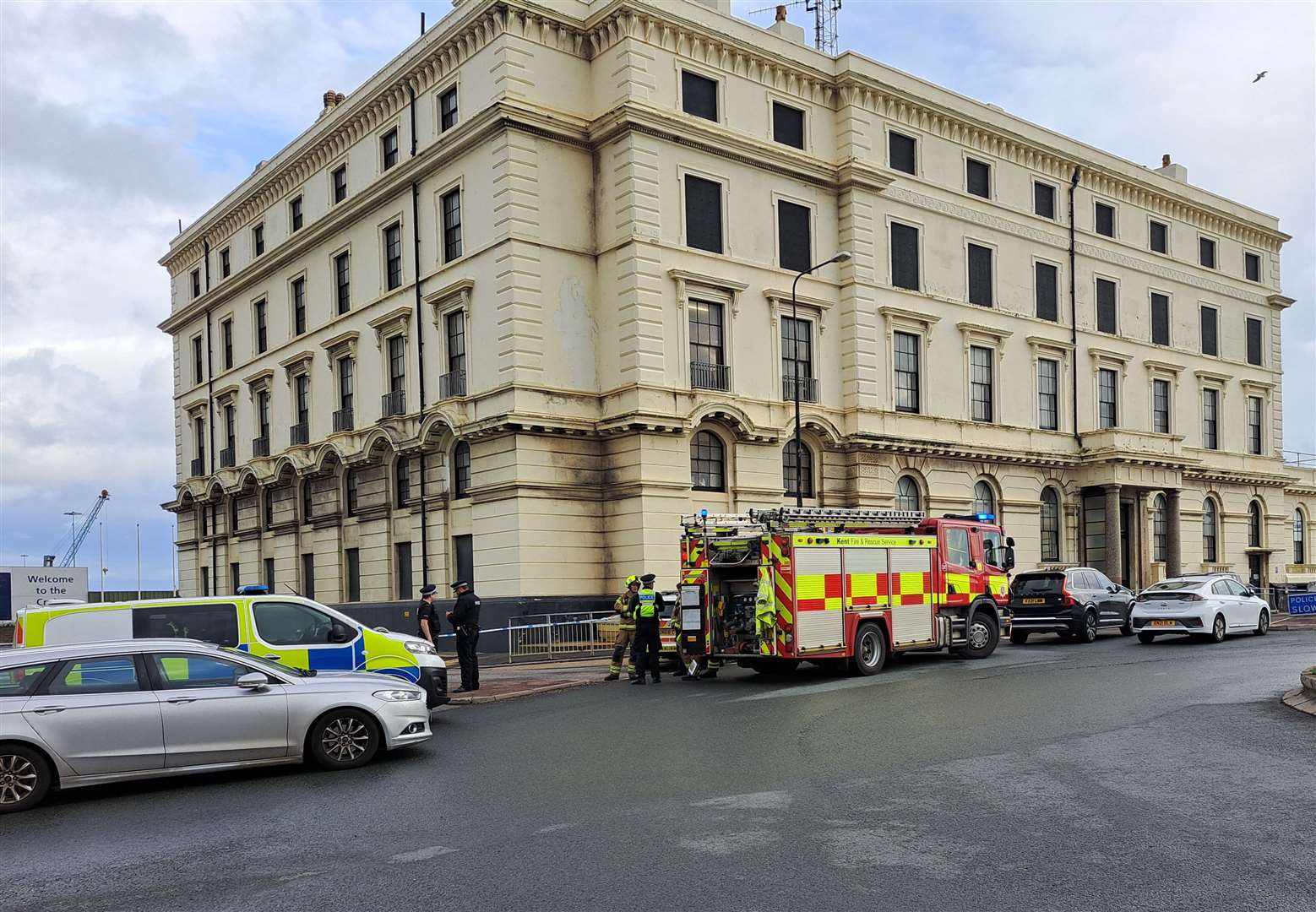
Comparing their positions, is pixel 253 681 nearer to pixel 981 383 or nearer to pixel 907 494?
pixel 907 494

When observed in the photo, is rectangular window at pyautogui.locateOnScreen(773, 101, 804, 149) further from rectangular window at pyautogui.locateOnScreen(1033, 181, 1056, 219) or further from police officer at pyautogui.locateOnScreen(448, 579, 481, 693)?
police officer at pyautogui.locateOnScreen(448, 579, 481, 693)

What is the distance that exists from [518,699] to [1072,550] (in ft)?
97.2

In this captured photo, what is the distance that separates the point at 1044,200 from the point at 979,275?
519cm

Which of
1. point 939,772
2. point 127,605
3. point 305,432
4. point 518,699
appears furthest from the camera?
point 305,432

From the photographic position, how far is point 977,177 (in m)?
40.5

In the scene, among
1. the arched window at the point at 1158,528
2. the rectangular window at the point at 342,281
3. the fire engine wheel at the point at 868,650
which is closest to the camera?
the fire engine wheel at the point at 868,650

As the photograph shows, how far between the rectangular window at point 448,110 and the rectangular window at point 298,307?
34.6ft

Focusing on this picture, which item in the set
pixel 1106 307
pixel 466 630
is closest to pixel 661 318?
pixel 466 630

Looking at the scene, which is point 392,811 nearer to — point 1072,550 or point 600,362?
point 600,362

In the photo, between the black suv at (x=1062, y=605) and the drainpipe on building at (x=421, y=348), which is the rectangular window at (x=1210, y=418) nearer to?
the black suv at (x=1062, y=605)

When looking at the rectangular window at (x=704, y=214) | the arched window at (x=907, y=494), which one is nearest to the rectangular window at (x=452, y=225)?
the rectangular window at (x=704, y=214)

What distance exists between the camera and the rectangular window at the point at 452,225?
109 ft

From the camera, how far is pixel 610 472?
104 feet

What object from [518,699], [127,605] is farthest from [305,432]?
[127,605]
